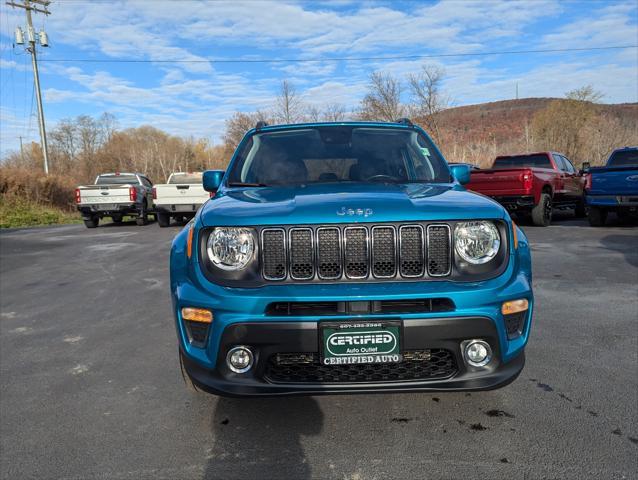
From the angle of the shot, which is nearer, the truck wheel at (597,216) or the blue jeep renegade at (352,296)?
the blue jeep renegade at (352,296)

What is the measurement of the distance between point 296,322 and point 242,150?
2.02m

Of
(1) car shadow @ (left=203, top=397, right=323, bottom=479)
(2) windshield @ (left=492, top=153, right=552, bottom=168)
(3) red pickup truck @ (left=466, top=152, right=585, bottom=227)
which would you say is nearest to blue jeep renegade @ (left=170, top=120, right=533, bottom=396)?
(1) car shadow @ (left=203, top=397, right=323, bottom=479)

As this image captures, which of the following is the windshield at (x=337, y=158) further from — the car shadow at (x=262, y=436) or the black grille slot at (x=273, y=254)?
the car shadow at (x=262, y=436)

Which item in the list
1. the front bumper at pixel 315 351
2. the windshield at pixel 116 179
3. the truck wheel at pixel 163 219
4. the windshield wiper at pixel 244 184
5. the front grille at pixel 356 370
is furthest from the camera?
the windshield at pixel 116 179

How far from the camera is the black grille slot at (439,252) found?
2414mm

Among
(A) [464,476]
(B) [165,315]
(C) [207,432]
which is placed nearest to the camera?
(A) [464,476]

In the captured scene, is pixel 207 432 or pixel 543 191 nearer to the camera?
pixel 207 432

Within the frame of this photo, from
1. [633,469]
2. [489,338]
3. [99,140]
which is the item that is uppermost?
[99,140]

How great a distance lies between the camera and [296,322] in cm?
221

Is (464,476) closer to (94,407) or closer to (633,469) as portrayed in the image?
(633,469)

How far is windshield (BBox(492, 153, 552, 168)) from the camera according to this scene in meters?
12.9

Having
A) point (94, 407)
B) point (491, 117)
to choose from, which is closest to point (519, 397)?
point (94, 407)

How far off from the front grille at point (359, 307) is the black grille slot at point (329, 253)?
17cm

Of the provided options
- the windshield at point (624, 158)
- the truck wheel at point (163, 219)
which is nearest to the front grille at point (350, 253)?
the windshield at point (624, 158)
